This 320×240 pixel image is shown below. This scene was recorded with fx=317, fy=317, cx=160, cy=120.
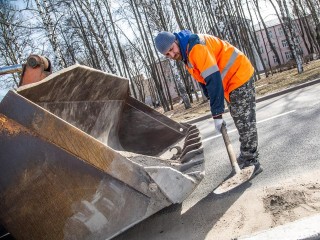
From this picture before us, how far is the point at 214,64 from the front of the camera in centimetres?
274

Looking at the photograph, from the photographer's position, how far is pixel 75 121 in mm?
2941

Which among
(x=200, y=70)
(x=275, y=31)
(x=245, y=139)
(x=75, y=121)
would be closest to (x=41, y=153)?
(x=75, y=121)

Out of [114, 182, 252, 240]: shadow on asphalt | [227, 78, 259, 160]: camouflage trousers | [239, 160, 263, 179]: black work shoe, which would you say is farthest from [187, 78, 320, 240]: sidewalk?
[227, 78, 259, 160]: camouflage trousers

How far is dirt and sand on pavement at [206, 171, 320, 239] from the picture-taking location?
2029 millimetres

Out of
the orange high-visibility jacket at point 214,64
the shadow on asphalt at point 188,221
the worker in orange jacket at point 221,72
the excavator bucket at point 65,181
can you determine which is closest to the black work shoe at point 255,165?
the worker in orange jacket at point 221,72

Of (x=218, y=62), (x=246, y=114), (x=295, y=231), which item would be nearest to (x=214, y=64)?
(x=218, y=62)

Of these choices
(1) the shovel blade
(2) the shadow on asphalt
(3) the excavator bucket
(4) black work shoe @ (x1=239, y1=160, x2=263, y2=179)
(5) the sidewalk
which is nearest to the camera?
(5) the sidewalk

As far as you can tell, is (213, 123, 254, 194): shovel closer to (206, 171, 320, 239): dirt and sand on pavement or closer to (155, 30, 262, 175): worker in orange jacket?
(155, 30, 262, 175): worker in orange jacket

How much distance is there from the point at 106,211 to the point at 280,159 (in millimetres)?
2065

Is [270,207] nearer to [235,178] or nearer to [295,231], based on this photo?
[295,231]

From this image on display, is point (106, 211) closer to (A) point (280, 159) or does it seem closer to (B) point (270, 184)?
(B) point (270, 184)

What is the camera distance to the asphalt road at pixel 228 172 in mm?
2424

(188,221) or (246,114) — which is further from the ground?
(246,114)

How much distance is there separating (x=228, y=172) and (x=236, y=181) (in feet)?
1.64
